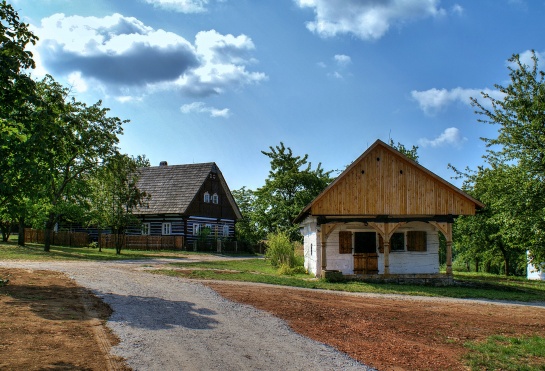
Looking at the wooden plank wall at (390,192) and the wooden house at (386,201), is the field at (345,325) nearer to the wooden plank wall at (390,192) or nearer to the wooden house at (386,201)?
the wooden house at (386,201)

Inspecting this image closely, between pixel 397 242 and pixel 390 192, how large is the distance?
3.05 metres

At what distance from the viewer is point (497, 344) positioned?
9703 mm

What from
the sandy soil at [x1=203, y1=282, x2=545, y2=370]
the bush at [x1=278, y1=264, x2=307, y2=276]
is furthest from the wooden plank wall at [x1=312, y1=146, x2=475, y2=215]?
the sandy soil at [x1=203, y1=282, x2=545, y2=370]

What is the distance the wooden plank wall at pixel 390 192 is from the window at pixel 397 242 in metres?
2.00

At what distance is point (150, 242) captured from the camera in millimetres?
42438

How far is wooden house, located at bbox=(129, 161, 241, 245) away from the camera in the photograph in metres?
44.7

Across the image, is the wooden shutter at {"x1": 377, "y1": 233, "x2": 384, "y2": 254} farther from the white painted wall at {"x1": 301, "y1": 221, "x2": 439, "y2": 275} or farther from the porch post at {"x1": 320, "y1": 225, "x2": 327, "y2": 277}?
the porch post at {"x1": 320, "y1": 225, "x2": 327, "y2": 277}

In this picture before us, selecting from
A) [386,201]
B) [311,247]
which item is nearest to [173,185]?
[311,247]

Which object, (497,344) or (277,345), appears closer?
(277,345)

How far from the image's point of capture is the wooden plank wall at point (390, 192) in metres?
22.7

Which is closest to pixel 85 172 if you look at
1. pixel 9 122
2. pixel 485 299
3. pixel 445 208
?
pixel 9 122

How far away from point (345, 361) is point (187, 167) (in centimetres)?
4290

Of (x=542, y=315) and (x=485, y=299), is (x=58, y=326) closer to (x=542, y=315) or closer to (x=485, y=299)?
(x=542, y=315)

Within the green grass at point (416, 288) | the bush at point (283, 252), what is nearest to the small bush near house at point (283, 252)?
the bush at point (283, 252)
